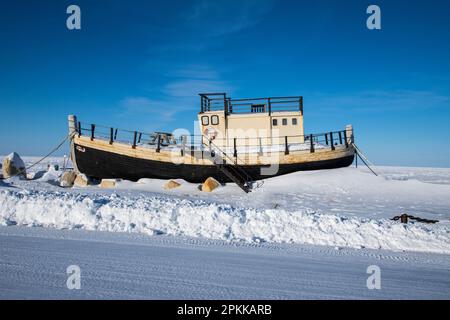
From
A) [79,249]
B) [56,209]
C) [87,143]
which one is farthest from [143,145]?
[79,249]

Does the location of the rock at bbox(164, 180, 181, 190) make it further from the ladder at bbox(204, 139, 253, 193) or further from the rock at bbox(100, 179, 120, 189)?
the rock at bbox(100, 179, 120, 189)

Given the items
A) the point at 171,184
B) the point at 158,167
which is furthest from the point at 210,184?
the point at 158,167

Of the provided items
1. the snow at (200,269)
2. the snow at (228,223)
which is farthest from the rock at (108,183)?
the snow at (200,269)

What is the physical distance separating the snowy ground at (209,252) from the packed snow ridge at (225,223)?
2 cm

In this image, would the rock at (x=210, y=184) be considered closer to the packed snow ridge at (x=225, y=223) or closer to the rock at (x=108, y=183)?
the rock at (x=108, y=183)

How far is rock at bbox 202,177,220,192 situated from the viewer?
613 inches

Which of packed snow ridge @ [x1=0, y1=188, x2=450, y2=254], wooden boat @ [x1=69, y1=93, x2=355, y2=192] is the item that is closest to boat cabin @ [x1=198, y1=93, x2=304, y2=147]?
wooden boat @ [x1=69, y1=93, x2=355, y2=192]

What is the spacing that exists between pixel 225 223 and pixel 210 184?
9.69 metres

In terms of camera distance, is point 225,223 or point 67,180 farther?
point 67,180

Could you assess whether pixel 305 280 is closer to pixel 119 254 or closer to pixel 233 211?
pixel 119 254

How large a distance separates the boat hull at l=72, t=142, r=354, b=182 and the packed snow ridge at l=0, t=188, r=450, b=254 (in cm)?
966

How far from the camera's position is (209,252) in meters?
4.39

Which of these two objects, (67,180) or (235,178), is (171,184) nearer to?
(235,178)
